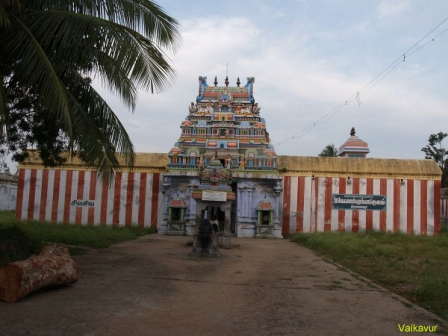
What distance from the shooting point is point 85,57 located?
768 cm

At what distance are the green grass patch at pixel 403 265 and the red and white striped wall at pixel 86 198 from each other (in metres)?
8.39

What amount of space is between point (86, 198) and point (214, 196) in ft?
31.0

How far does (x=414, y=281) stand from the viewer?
322 inches

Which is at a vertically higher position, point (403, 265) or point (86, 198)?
point (86, 198)

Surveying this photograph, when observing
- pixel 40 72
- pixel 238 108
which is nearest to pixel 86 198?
pixel 238 108

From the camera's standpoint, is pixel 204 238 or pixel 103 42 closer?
pixel 103 42

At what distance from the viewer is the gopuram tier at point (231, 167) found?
64.8 ft

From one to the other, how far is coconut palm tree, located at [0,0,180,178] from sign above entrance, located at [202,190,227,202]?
6.65 metres

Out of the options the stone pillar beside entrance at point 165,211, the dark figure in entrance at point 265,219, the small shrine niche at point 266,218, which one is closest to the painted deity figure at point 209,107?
the stone pillar beside entrance at point 165,211

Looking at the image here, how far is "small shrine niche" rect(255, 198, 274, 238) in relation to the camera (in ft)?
63.9

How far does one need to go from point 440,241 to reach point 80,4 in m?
15.0

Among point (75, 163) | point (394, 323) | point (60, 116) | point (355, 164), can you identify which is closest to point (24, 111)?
point (60, 116)

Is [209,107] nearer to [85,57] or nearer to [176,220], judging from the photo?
[176,220]

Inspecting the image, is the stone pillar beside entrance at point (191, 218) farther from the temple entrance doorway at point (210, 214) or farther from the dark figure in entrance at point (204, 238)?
the dark figure in entrance at point (204, 238)
